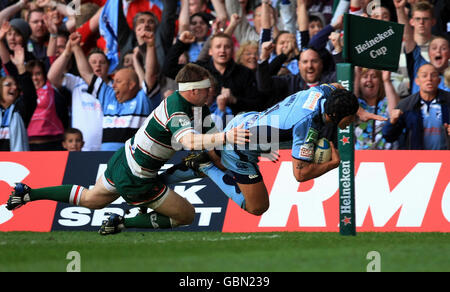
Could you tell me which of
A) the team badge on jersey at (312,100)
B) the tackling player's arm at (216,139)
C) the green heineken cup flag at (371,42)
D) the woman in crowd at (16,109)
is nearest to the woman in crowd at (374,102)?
the green heineken cup flag at (371,42)

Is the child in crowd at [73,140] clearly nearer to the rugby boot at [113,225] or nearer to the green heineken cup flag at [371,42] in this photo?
the rugby boot at [113,225]

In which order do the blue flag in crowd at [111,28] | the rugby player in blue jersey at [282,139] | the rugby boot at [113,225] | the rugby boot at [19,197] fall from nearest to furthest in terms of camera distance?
the rugby player in blue jersey at [282,139]
the rugby boot at [113,225]
the rugby boot at [19,197]
the blue flag in crowd at [111,28]

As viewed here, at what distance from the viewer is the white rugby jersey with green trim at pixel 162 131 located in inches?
356

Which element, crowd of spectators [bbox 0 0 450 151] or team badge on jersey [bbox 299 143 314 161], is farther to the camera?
crowd of spectators [bbox 0 0 450 151]

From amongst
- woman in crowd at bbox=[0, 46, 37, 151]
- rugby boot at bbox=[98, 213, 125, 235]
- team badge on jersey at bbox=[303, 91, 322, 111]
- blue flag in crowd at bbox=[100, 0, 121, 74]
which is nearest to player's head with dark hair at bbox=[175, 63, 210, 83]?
team badge on jersey at bbox=[303, 91, 322, 111]

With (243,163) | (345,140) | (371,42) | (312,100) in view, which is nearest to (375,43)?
(371,42)

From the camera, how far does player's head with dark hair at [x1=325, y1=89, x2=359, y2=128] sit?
28.8 feet

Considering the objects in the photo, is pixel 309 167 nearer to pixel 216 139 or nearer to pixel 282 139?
pixel 282 139

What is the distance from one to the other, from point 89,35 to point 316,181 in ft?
18.9

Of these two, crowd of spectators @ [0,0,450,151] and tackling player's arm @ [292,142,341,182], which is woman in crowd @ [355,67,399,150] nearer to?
crowd of spectators @ [0,0,450,151]

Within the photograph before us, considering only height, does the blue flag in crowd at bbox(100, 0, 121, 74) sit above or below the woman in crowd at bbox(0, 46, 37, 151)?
above

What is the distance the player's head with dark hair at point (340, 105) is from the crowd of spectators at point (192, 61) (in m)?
3.19

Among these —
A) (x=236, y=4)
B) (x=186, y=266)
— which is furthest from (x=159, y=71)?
(x=186, y=266)

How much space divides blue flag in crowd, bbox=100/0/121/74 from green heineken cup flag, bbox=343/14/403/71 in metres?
5.71
